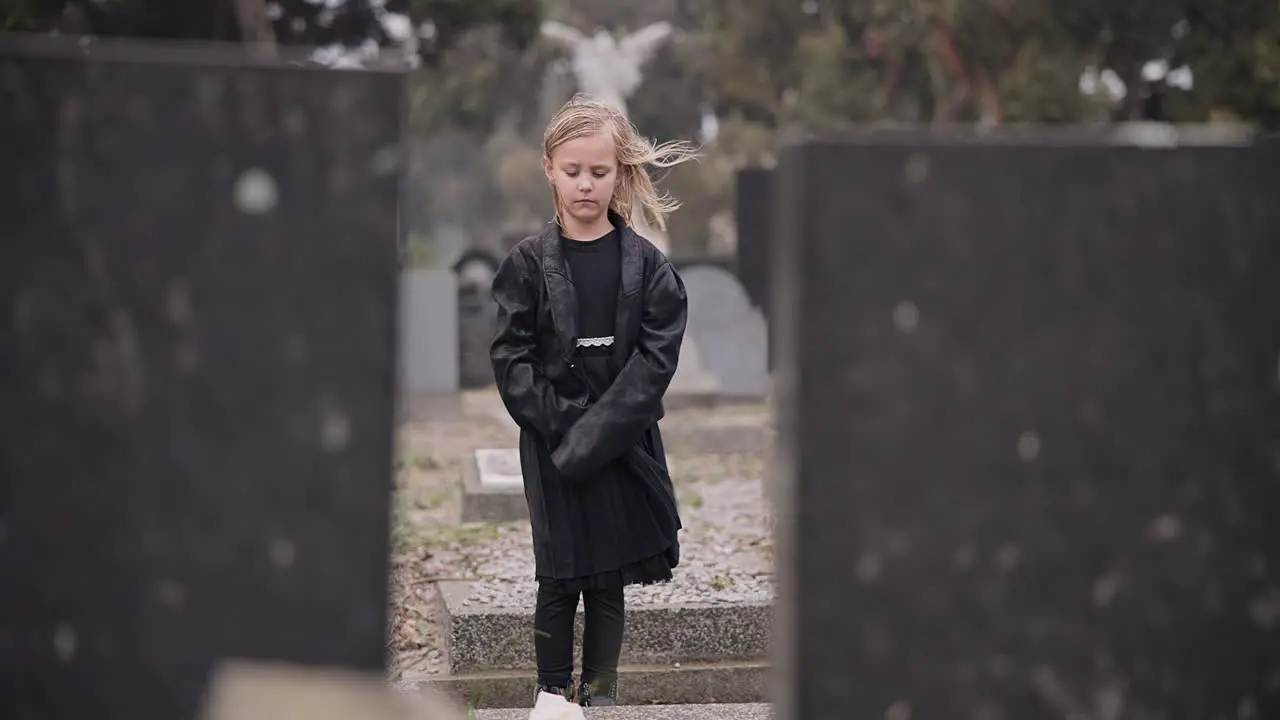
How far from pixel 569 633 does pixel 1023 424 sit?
6.73ft

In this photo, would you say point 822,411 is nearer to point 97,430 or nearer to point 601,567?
point 97,430

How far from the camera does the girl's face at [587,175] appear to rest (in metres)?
4.09

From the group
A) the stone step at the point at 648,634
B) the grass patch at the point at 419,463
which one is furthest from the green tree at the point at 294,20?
the stone step at the point at 648,634

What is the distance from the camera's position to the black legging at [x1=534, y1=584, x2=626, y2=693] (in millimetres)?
4047

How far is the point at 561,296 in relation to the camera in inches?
159

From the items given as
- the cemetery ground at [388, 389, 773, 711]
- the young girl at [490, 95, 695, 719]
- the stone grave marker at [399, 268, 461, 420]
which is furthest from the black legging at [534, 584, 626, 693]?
the stone grave marker at [399, 268, 461, 420]

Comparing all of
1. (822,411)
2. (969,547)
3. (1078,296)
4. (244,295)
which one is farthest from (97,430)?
(1078,296)

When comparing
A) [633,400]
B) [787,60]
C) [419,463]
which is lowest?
[419,463]

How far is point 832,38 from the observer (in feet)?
93.1

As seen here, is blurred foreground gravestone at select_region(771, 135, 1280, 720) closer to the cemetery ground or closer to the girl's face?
the cemetery ground

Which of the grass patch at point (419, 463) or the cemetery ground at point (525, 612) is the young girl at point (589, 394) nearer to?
the cemetery ground at point (525, 612)

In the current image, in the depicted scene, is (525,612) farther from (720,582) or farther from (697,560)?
(697,560)

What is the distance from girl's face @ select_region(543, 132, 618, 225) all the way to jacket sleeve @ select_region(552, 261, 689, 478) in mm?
238

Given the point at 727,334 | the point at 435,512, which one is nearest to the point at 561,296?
the point at 435,512
